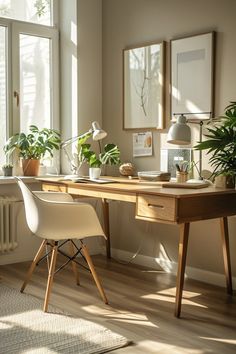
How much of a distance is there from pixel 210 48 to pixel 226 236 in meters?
1.29

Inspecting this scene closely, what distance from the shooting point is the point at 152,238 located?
4.29 m

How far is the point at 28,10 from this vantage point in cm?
454

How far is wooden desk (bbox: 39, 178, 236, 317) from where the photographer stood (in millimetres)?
3029

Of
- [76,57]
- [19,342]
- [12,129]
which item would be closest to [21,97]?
[12,129]

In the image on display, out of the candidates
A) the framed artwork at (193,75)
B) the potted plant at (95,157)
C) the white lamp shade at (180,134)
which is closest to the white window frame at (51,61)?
the potted plant at (95,157)

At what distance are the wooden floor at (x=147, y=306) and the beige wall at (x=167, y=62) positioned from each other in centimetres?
25

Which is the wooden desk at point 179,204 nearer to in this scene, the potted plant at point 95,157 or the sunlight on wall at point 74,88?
the potted plant at point 95,157

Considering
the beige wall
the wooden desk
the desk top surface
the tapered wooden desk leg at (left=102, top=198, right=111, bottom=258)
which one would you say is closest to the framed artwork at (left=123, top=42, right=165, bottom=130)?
the beige wall

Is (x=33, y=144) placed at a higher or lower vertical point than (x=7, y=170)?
higher

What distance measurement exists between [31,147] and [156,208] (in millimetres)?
1613

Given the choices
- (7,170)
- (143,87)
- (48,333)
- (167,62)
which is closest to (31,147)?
(7,170)

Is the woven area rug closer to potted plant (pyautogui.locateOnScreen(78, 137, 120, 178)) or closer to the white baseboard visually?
the white baseboard

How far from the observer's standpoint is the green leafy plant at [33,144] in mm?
4324

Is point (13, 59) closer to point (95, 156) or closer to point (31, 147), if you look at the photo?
point (31, 147)
